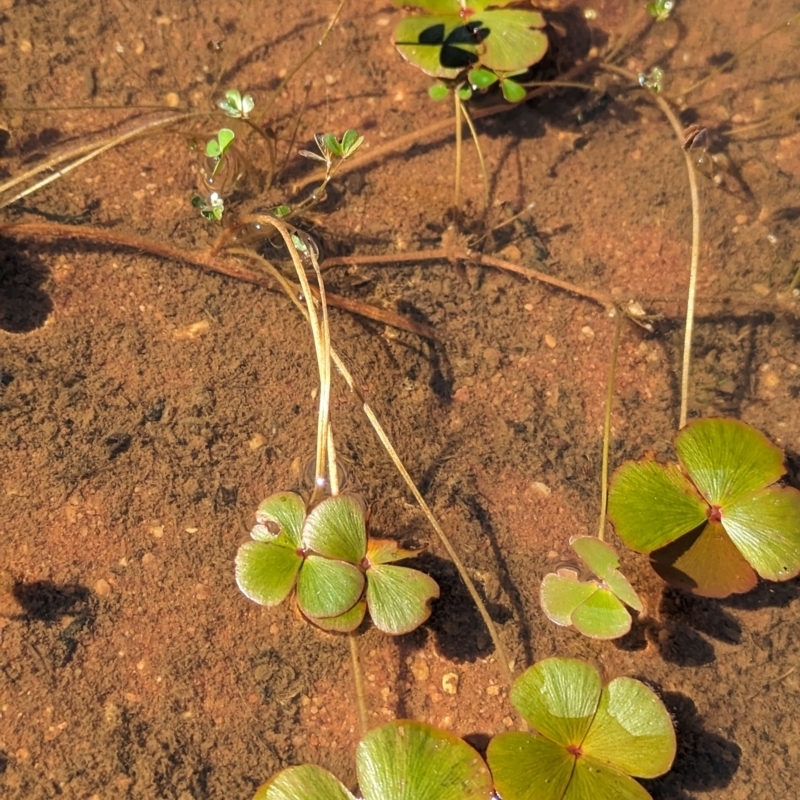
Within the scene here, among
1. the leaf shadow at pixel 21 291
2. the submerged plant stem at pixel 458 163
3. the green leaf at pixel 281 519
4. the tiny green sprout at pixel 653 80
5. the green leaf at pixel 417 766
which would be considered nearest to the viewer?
the green leaf at pixel 417 766

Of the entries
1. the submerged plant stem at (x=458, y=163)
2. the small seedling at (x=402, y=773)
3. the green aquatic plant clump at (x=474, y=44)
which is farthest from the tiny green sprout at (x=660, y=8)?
the small seedling at (x=402, y=773)

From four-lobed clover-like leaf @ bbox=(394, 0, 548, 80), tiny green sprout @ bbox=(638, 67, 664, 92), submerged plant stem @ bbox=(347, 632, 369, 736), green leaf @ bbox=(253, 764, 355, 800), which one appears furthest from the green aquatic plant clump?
green leaf @ bbox=(253, 764, 355, 800)

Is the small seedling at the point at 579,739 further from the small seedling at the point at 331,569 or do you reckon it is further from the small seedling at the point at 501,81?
the small seedling at the point at 501,81

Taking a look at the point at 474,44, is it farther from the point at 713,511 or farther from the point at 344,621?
the point at 344,621

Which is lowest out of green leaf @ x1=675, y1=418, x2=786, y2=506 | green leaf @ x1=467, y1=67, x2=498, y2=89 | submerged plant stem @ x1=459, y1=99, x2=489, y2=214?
green leaf @ x1=675, y1=418, x2=786, y2=506

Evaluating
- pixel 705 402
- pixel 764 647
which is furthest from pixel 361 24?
pixel 764 647

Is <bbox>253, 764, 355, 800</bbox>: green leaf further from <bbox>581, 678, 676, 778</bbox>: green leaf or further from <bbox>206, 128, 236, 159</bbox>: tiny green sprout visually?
<bbox>206, 128, 236, 159</bbox>: tiny green sprout
